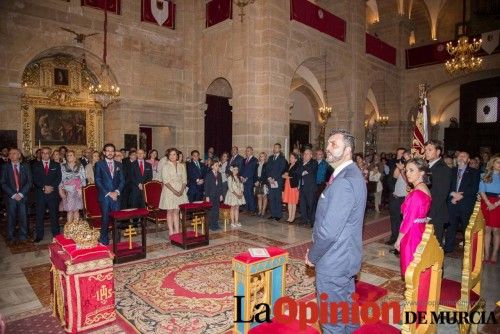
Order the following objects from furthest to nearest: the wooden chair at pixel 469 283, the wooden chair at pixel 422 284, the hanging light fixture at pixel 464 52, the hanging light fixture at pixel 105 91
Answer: the hanging light fixture at pixel 464 52, the hanging light fixture at pixel 105 91, the wooden chair at pixel 469 283, the wooden chair at pixel 422 284

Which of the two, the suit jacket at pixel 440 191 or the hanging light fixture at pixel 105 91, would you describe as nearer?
the suit jacket at pixel 440 191

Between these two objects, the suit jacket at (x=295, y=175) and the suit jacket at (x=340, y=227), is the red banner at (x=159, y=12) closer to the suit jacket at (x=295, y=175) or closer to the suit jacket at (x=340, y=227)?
the suit jacket at (x=295, y=175)

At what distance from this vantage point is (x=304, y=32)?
11031 millimetres

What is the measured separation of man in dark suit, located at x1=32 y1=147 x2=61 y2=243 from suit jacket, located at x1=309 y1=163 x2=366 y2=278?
19.1ft

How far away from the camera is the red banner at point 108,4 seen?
1000 centimetres

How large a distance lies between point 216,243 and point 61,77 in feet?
28.7

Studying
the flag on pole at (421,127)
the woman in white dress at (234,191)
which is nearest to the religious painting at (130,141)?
the woman in white dress at (234,191)

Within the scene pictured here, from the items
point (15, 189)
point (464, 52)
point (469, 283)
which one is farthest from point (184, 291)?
point (464, 52)

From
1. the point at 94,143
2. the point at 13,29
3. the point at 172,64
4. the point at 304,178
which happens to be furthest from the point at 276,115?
the point at 13,29

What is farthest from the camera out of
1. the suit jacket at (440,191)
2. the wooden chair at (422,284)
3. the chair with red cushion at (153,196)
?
the chair with red cushion at (153,196)

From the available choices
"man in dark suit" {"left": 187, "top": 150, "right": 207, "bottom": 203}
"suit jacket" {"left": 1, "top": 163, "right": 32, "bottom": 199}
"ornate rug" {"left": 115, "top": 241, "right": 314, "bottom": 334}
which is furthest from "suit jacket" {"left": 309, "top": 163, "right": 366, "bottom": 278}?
"man in dark suit" {"left": 187, "top": 150, "right": 207, "bottom": 203}

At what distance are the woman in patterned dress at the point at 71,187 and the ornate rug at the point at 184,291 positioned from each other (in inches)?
101

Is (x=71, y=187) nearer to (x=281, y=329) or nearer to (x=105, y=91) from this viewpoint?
(x=105, y=91)

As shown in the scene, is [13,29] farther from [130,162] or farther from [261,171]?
[261,171]
